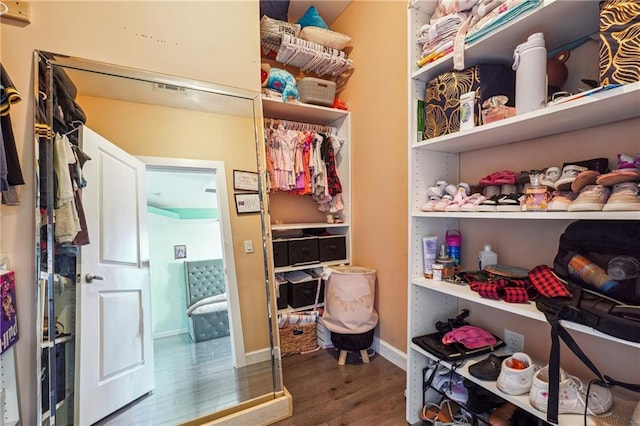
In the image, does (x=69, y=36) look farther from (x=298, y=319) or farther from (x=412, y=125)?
(x=298, y=319)

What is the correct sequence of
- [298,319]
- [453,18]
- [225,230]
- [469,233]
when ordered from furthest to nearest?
1. [298,319]
2. [225,230]
3. [469,233]
4. [453,18]

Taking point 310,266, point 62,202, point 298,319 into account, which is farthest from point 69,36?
point 298,319

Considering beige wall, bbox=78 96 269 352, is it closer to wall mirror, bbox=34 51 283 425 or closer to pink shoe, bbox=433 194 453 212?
wall mirror, bbox=34 51 283 425

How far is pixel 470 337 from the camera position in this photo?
1323mm

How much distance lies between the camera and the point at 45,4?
1279 millimetres

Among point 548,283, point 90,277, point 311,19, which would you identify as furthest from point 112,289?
point 311,19

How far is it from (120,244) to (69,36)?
1.04m

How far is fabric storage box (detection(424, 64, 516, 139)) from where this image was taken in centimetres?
119

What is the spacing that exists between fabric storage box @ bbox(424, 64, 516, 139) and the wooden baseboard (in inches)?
65.3

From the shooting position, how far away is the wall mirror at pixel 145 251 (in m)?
1.28

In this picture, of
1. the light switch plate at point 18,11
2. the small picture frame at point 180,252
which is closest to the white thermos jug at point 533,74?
the small picture frame at point 180,252

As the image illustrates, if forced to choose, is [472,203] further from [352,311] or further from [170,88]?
[170,88]

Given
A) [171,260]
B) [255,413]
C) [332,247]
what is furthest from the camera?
[332,247]

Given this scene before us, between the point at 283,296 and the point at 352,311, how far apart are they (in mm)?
590
